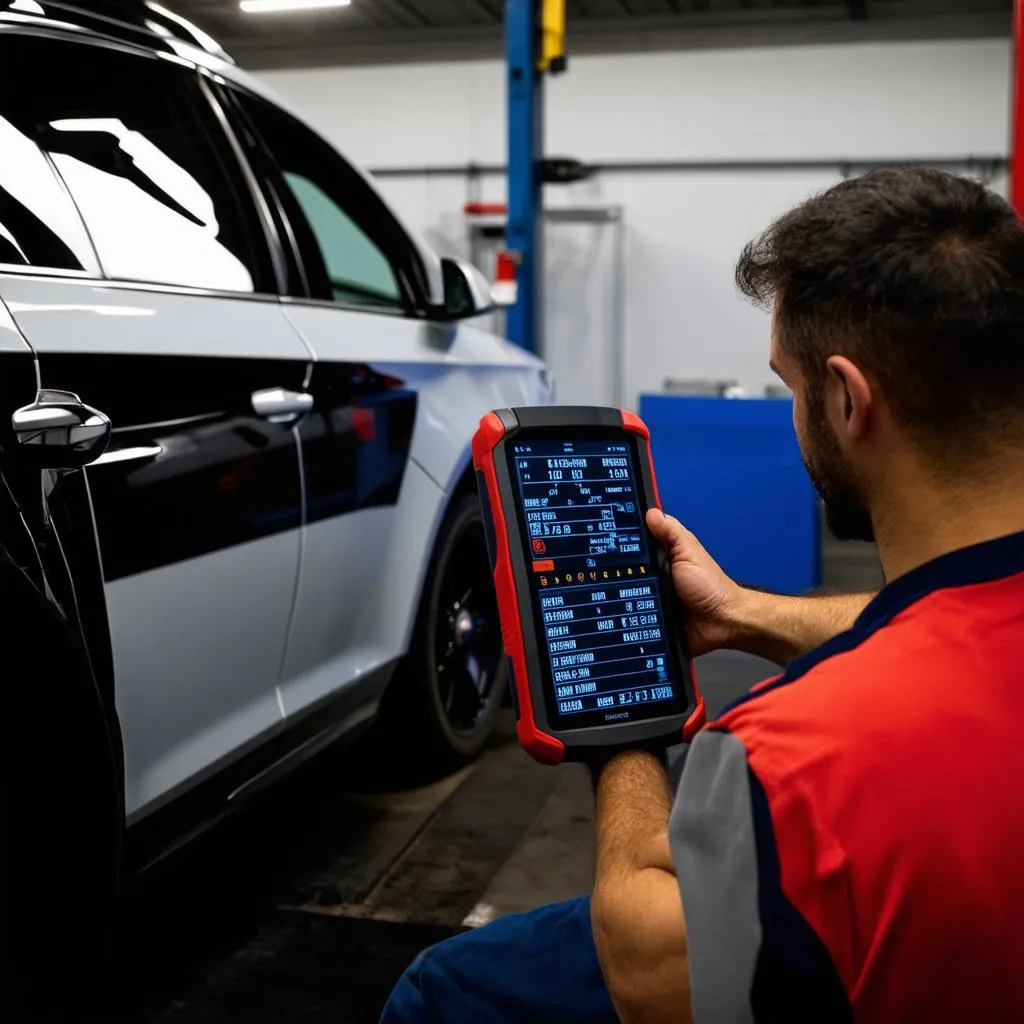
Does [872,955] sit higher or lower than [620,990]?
higher

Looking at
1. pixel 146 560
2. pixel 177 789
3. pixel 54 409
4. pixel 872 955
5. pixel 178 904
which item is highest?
pixel 54 409

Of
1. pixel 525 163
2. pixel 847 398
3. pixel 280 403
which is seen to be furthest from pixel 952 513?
pixel 525 163

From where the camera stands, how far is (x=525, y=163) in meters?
5.43

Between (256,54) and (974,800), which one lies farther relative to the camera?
(256,54)

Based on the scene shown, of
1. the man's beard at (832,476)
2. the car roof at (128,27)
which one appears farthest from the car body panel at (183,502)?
the man's beard at (832,476)

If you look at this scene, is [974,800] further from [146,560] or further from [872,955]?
[146,560]

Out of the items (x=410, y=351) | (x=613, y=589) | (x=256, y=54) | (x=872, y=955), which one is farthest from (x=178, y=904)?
(x=256, y=54)

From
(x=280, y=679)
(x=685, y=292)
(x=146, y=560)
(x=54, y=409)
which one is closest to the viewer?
(x=54, y=409)

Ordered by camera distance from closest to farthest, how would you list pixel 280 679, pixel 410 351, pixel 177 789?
pixel 177 789 → pixel 280 679 → pixel 410 351

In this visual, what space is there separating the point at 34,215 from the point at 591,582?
0.92 metres

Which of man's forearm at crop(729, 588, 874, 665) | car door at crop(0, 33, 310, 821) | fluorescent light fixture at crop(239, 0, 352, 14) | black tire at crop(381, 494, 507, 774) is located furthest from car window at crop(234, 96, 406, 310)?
fluorescent light fixture at crop(239, 0, 352, 14)

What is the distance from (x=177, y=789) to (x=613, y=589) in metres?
0.86

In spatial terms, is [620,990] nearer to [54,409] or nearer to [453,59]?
[54,409]

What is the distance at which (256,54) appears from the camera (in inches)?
436
